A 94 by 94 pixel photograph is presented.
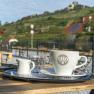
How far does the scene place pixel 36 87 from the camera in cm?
201

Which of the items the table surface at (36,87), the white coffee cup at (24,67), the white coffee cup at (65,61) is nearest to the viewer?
the table surface at (36,87)

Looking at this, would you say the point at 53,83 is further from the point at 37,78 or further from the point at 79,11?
the point at 79,11

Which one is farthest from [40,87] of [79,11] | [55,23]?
[79,11]

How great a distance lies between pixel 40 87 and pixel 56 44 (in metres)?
15.0

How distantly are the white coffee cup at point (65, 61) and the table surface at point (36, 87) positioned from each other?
4.9 inches

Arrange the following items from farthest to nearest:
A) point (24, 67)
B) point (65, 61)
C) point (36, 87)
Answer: point (24, 67) → point (65, 61) → point (36, 87)

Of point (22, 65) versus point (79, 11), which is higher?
point (79, 11)

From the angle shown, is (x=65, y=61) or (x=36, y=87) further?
(x=65, y=61)

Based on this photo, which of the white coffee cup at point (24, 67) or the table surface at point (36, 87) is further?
the white coffee cup at point (24, 67)

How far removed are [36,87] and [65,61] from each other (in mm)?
272

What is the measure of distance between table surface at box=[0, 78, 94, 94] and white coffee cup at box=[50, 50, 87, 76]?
0.12 meters

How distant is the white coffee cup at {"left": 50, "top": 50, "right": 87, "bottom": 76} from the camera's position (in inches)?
86.5

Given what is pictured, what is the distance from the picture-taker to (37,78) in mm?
2164

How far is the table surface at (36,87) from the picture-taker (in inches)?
75.4
